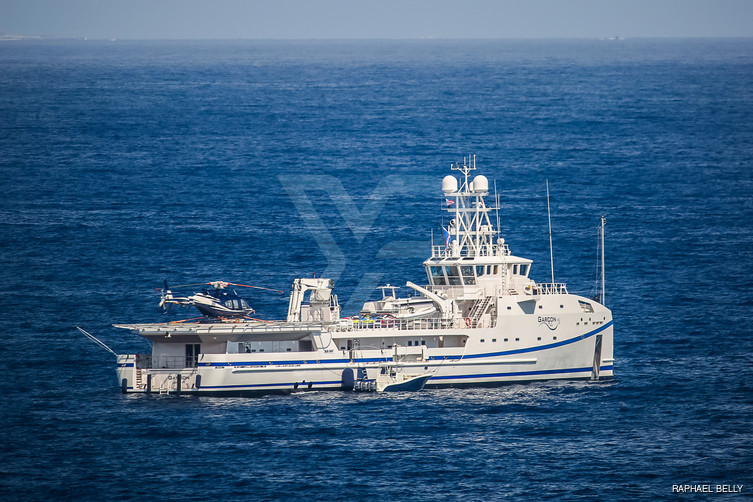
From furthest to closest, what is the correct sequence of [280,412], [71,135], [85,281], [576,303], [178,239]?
[71,135]
[178,239]
[85,281]
[576,303]
[280,412]

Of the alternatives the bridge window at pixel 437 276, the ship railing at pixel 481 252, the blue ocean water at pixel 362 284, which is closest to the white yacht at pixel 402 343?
the bridge window at pixel 437 276

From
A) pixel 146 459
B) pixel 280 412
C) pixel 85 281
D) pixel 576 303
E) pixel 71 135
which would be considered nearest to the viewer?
pixel 146 459

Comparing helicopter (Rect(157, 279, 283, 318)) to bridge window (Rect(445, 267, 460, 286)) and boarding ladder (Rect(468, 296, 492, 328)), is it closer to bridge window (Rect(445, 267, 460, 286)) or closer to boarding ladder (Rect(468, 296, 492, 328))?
bridge window (Rect(445, 267, 460, 286))

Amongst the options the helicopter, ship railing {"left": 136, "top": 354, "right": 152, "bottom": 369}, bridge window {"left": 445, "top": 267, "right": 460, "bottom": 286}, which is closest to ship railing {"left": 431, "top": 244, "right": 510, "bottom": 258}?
bridge window {"left": 445, "top": 267, "right": 460, "bottom": 286}

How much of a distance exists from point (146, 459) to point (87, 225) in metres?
57.4

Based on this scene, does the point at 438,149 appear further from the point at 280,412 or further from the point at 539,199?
the point at 280,412

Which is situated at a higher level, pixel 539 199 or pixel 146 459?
pixel 539 199

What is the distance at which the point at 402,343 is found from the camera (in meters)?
73.2

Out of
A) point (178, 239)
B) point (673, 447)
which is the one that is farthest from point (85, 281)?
point (673, 447)

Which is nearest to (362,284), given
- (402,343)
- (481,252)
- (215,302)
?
(481,252)

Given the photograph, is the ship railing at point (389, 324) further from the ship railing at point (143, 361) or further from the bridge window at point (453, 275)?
the ship railing at point (143, 361)

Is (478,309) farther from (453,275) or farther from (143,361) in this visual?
(143,361)

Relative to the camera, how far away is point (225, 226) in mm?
114125

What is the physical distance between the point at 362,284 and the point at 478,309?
19571 millimetres
